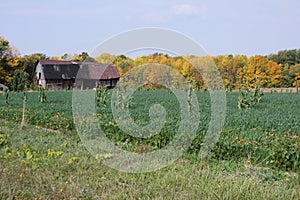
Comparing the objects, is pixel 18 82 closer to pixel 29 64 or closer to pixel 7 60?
pixel 7 60

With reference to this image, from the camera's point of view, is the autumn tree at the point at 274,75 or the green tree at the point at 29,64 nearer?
the autumn tree at the point at 274,75

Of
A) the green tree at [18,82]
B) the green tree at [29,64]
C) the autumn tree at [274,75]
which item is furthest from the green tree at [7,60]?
the autumn tree at [274,75]

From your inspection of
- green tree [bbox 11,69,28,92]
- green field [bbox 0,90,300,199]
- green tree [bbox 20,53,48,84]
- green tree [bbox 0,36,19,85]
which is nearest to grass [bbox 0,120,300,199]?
green field [bbox 0,90,300,199]

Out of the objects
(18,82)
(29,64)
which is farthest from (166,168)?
(29,64)

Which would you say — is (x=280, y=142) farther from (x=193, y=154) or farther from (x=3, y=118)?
(x=3, y=118)

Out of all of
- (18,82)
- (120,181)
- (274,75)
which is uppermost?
(274,75)

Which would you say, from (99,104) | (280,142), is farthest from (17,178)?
(99,104)

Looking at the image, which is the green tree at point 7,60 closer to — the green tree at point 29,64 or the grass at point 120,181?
the green tree at point 29,64

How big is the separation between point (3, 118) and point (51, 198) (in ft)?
30.9

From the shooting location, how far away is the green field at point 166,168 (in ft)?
13.8

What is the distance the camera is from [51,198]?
4156 mm

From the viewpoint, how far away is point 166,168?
5539 mm

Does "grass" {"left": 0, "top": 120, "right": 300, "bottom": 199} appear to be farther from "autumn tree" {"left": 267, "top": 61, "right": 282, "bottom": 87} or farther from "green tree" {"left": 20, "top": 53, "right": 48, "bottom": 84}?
"green tree" {"left": 20, "top": 53, "right": 48, "bottom": 84}

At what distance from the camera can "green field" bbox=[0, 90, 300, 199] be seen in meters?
→ 4.21
